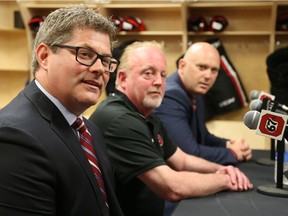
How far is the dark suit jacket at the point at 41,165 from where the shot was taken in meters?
1.03

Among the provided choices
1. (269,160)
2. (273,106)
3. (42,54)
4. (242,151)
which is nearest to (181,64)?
(242,151)

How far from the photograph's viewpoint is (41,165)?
1.07 m

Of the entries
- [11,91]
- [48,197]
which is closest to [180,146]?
[48,197]

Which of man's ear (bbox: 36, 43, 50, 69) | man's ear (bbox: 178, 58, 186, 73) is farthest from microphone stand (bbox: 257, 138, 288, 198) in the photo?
man's ear (bbox: 178, 58, 186, 73)

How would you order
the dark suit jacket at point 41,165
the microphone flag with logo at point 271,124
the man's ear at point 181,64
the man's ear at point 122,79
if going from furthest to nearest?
1. the man's ear at point 181,64
2. the man's ear at point 122,79
3. the microphone flag with logo at point 271,124
4. the dark suit jacket at point 41,165

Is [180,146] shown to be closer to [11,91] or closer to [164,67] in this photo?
[164,67]

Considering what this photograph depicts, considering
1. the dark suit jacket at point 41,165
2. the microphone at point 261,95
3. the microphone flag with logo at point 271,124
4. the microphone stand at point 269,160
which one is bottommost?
the microphone stand at point 269,160

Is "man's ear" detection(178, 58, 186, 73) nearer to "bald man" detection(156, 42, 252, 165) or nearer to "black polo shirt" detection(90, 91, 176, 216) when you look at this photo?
"bald man" detection(156, 42, 252, 165)

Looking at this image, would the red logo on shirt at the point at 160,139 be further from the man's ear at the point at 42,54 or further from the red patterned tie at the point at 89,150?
the man's ear at the point at 42,54

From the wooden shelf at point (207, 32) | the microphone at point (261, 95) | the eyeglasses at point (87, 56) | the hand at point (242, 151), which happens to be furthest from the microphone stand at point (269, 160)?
the wooden shelf at point (207, 32)

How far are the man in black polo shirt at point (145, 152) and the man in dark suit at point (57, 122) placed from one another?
1.26 ft

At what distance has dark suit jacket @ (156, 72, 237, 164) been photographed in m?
2.34

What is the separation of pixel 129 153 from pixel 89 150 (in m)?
0.37

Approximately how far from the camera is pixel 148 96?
2.01 m
